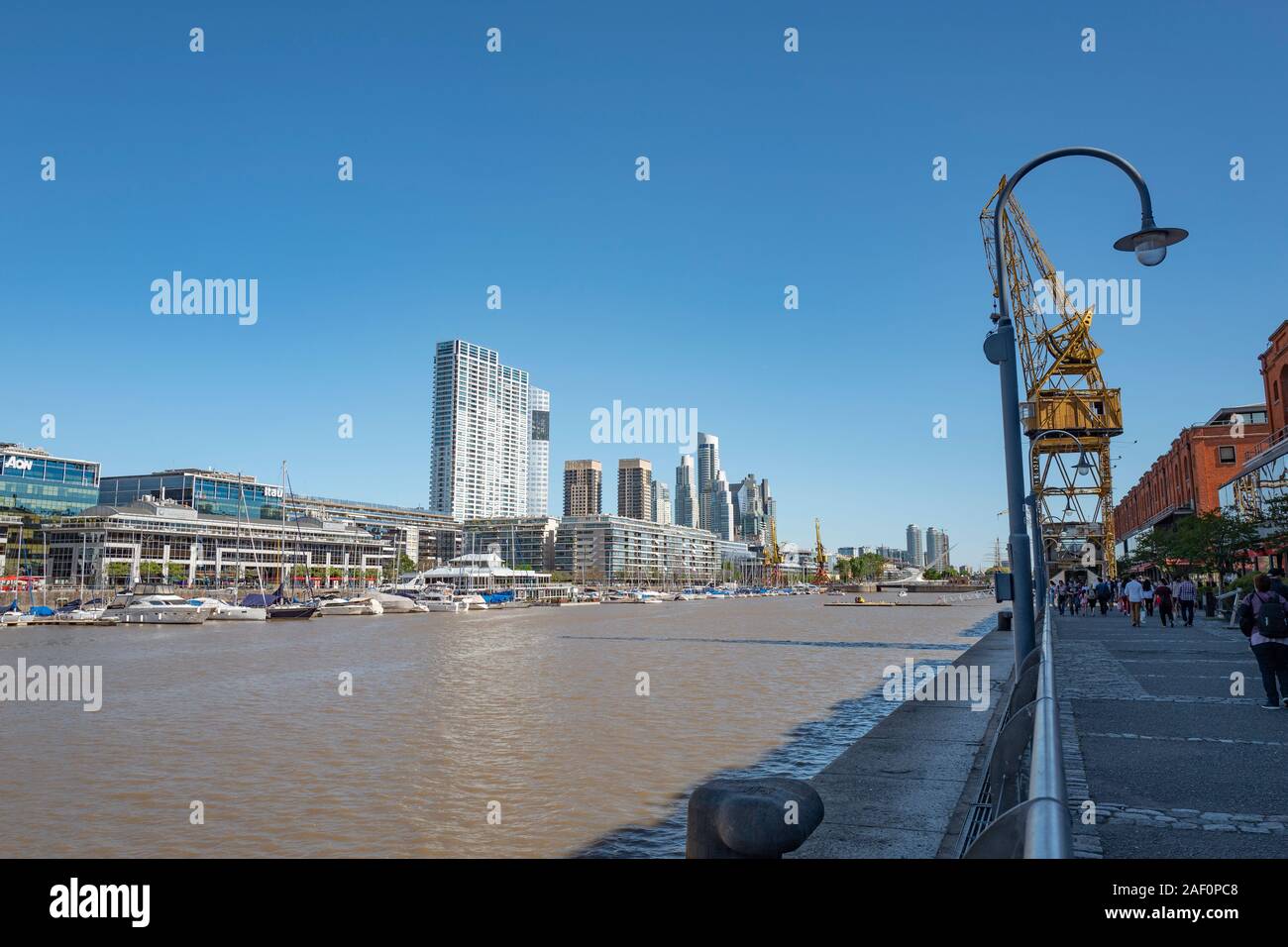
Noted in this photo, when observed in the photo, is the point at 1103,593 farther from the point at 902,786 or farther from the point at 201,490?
the point at 201,490

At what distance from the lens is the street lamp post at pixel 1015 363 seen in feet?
36.4

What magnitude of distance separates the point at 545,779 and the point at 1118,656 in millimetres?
15320

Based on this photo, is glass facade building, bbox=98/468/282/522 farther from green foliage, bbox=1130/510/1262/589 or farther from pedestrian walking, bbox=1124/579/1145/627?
pedestrian walking, bbox=1124/579/1145/627

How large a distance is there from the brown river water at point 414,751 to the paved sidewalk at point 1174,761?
3926 millimetres

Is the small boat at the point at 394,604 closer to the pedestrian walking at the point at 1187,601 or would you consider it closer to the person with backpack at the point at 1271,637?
the pedestrian walking at the point at 1187,601

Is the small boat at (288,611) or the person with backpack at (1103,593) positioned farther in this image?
the small boat at (288,611)

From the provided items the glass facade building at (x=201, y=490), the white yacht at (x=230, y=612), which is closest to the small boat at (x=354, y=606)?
the white yacht at (x=230, y=612)

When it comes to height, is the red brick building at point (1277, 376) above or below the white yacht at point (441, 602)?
above

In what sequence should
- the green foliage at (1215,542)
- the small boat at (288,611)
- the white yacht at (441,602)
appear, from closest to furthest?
the green foliage at (1215,542) < the small boat at (288,611) < the white yacht at (441,602)

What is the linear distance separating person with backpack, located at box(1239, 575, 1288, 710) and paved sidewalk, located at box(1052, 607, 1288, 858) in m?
0.43

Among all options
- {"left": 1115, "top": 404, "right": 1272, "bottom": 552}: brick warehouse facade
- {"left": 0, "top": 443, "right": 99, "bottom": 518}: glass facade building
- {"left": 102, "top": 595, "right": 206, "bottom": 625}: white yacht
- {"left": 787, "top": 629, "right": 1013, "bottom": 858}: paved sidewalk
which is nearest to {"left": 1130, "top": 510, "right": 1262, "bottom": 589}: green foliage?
{"left": 1115, "top": 404, "right": 1272, "bottom": 552}: brick warehouse facade
